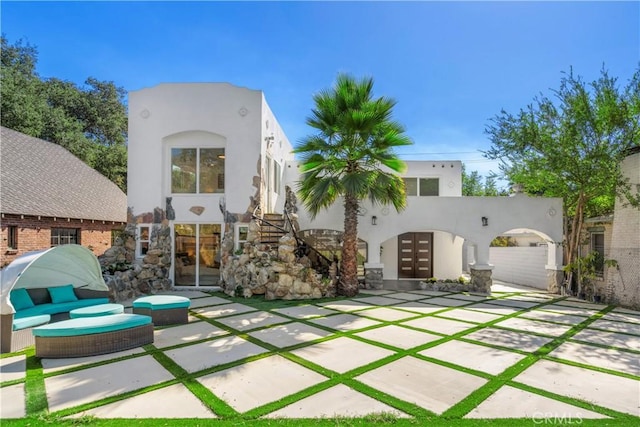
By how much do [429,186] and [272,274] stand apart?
10205mm

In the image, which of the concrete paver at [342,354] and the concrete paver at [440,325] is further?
the concrete paver at [440,325]

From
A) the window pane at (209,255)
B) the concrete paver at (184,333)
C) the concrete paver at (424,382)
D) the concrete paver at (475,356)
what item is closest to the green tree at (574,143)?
the concrete paver at (475,356)

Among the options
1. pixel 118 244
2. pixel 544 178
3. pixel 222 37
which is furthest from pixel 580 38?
pixel 118 244

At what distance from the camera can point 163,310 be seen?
786 cm

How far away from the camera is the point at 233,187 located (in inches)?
509

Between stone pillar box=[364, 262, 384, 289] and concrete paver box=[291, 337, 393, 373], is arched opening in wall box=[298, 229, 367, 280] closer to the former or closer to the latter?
stone pillar box=[364, 262, 384, 289]

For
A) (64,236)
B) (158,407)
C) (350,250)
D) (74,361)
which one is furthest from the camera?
(64,236)

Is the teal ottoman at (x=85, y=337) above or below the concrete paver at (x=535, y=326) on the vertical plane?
above

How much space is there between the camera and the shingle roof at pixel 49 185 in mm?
13055

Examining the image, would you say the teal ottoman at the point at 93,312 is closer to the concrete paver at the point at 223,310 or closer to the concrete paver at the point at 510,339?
the concrete paver at the point at 223,310

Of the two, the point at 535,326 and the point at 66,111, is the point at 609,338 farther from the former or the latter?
the point at 66,111

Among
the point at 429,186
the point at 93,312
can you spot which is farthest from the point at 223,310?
the point at 429,186

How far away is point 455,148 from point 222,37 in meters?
23.4

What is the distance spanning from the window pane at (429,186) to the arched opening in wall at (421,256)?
89.1 inches
